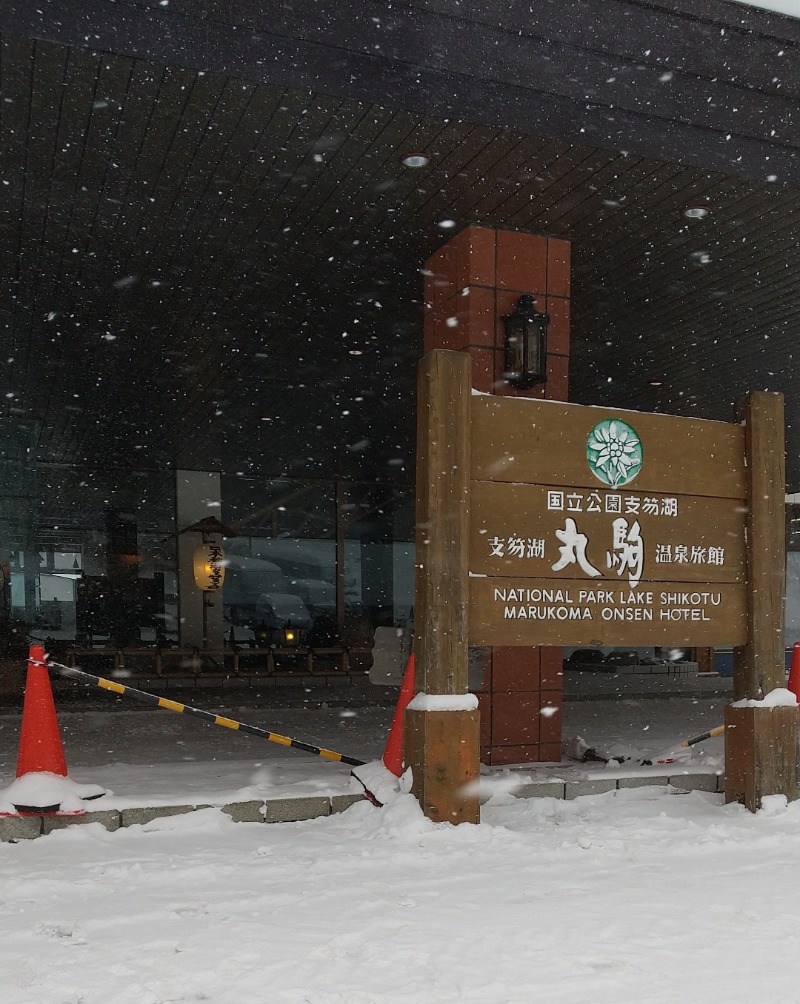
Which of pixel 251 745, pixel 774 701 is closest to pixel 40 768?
pixel 251 745

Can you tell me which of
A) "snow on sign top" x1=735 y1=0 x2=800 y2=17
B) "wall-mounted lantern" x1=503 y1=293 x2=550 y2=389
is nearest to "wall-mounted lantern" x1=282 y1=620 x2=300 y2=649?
"wall-mounted lantern" x1=503 y1=293 x2=550 y2=389

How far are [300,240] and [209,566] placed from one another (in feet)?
30.5

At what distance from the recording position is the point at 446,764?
419 centimetres

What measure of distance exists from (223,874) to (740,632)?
300 cm

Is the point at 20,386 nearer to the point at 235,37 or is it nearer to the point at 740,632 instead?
the point at 235,37

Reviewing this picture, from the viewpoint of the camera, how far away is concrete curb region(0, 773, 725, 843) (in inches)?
157

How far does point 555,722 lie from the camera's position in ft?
19.8

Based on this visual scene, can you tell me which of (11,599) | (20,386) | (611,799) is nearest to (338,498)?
(11,599)

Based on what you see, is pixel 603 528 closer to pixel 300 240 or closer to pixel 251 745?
pixel 300 240

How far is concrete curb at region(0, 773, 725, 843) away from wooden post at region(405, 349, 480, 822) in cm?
55

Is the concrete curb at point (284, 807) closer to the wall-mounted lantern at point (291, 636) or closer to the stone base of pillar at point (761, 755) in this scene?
the stone base of pillar at point (761, 755)

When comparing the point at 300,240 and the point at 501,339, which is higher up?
the point at 300,240

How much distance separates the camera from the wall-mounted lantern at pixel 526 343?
580 centimetres

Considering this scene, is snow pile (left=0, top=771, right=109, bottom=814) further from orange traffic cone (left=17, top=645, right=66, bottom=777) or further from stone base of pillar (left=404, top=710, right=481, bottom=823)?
stone base of pillar (left=404, top=710, right=481, bottom=823)
